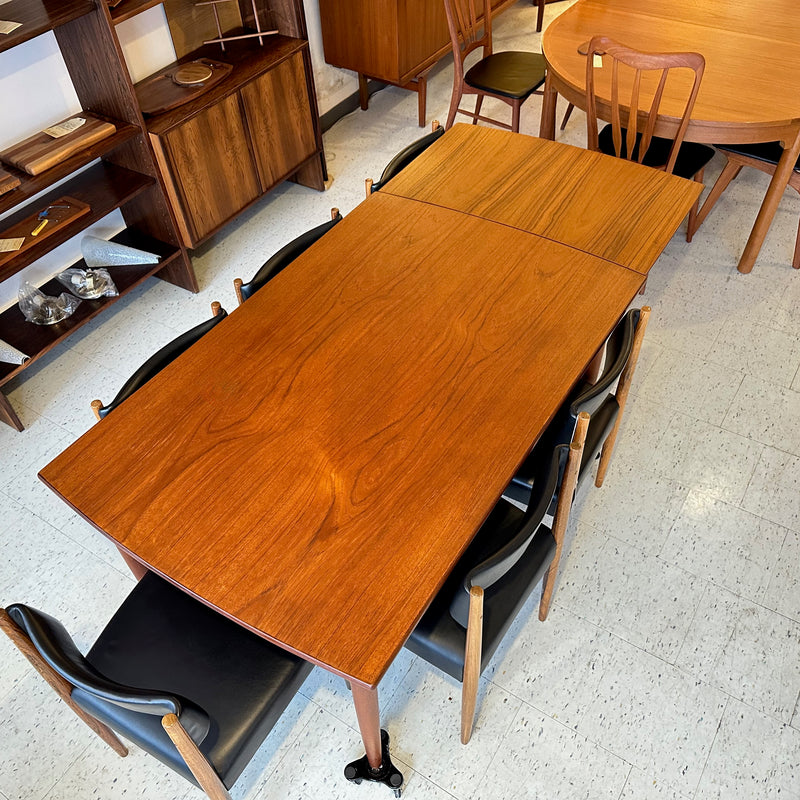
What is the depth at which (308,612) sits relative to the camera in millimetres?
1238

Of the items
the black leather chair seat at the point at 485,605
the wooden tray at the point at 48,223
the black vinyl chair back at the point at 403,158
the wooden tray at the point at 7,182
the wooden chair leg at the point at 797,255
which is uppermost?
the wooden tray at the point at 7,182

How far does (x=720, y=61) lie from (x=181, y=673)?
2.91 meters

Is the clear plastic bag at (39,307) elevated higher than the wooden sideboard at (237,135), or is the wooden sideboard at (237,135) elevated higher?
the wooden sideboard at (237,135)

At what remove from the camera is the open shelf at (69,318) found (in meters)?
2.56

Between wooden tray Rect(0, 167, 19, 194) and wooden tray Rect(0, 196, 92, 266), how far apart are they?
0.19 metres

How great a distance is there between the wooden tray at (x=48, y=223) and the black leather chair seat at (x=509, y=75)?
76.6 inches

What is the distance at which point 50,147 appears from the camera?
2.41m

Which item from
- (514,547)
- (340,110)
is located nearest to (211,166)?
(340,110)

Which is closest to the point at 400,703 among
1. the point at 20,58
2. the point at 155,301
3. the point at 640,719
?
the point at 640,719

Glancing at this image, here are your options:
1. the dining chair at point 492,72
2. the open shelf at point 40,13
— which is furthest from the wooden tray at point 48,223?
the dining chair at point 492,72

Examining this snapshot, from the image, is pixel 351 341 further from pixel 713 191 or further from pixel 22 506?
pixel 713 191

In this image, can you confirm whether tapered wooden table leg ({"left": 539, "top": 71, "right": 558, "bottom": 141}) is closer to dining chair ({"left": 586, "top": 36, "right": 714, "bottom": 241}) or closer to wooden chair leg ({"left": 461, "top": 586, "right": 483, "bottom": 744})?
dining chair ({"left": 586, "top": 36, "right": 714, "bottom": 241})

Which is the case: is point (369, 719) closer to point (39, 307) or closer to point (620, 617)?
point (620, 617)

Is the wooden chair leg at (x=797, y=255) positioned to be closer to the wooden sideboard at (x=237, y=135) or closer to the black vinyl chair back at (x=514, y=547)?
the black vinyl chair back at (x=514, y=547)
